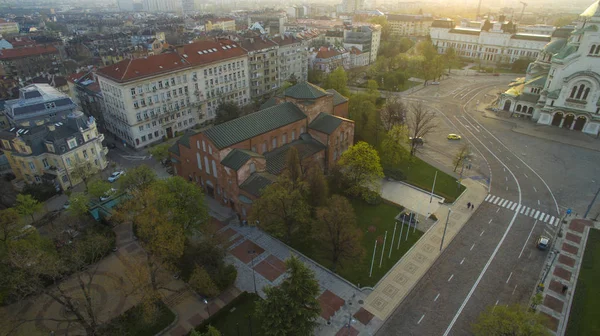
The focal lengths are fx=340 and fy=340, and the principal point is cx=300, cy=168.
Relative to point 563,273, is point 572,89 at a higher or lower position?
higher

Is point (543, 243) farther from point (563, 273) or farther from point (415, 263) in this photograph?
point (415, 263)

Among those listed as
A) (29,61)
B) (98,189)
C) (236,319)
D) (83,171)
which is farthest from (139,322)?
(29,61)

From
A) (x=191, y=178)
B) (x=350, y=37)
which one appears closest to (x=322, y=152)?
(x=191, y=178)

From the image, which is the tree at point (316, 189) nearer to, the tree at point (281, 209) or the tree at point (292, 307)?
the tree at point (281, 209)

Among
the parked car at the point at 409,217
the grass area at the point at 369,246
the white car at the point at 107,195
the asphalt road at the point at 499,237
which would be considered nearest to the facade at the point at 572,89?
the asphalt road at the point at 499,237

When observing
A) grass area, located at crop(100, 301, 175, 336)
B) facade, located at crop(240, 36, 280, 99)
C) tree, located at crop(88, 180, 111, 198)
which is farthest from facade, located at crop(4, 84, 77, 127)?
grass area, located at crop(100, 301, 175, 336)

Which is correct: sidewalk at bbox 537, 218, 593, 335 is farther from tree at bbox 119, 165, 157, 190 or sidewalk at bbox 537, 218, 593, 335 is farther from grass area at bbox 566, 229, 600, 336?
tree at bbox 119, 165, 157, 190
